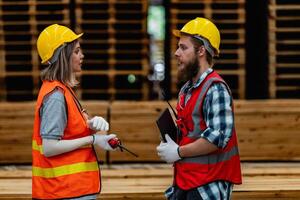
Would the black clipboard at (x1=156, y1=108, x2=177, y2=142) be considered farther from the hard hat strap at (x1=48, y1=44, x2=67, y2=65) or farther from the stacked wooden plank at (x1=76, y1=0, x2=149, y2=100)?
the stacked wooden plank at (x1=76, y1=0, x2=149, y2=100)

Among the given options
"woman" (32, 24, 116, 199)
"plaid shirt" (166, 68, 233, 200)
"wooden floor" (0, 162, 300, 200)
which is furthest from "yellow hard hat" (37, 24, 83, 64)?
"wooden floor" (0, 162, 300, 200)

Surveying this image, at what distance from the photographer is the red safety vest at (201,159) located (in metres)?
3.47

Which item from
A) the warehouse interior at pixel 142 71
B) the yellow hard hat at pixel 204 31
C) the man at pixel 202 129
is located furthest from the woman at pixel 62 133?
the warehouse interior at pixel 142 71

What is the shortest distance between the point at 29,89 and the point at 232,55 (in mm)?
2516

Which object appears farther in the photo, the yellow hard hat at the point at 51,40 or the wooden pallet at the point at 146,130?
the wooden pallet at the point at 146,130

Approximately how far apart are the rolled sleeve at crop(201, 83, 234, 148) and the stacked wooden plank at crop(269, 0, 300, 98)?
14.7ft

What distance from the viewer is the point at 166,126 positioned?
3.73 m

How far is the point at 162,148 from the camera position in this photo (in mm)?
3578

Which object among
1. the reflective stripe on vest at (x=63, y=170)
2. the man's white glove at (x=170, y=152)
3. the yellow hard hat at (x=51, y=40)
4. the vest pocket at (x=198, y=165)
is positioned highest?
the yellow hard hat at (x=51, y=40)

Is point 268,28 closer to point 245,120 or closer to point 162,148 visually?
point 245,120

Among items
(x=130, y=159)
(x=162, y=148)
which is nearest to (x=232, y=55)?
(x=130, y=159)

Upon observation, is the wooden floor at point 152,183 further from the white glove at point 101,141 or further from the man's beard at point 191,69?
the man's beard at point 191,69

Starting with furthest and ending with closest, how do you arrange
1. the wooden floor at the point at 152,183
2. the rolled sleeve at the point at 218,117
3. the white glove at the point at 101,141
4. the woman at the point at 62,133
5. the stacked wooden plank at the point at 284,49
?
the stacked wooden plank at the point at 284,49
the wooden floor at the point at 152,183
the white glove at the point at 101,141
the woman at the point at 62,133
the rolled sleeve at the point at 218,117

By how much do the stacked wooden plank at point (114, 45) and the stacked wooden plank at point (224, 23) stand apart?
0.34m
